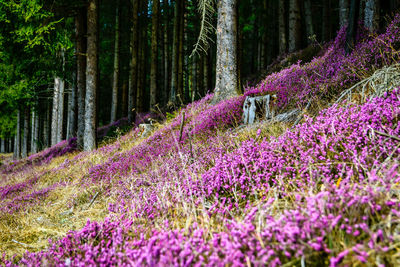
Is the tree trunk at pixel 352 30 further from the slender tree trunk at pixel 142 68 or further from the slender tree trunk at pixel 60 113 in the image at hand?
the slender tree trunk at pixel 60 113

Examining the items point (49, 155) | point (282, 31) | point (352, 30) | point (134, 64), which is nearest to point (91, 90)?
point (134, 64)

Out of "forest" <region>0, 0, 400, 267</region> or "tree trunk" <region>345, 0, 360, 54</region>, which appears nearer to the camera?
"forest" <region>0, 0, 400, 267</region>

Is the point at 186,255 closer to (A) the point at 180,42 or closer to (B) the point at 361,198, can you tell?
(B) the point at 361,198

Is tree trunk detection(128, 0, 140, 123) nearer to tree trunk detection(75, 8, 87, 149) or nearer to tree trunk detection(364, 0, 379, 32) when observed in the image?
tree trunk detection(75, 8, 87, 149)

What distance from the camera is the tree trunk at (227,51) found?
821 cm

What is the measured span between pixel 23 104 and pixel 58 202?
15588 millimetres

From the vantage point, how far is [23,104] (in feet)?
55.7

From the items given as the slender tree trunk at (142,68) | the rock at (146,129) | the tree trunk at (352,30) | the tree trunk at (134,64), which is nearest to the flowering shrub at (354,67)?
the tree trunk at (352,30)

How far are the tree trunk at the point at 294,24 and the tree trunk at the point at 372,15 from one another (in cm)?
753

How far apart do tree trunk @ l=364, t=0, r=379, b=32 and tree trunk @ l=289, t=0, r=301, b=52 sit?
24.7 feet

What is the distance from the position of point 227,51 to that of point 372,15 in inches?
155

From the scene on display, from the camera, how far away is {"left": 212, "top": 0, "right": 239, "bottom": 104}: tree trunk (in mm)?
8206

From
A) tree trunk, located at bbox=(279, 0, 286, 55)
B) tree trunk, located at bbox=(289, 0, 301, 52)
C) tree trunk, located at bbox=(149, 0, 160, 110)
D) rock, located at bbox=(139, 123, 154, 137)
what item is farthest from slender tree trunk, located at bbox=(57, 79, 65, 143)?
tree trunk, located at bbox=(289, 0, 301, 52)

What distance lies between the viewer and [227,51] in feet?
27.1
